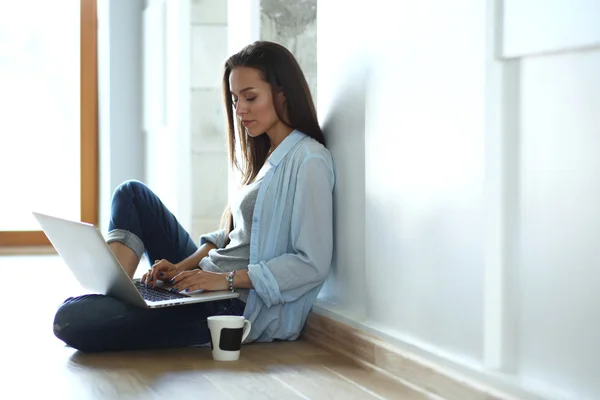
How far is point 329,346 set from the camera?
A: 93.7 inches

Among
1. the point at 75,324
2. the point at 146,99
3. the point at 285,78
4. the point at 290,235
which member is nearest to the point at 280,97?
the point at 285,78

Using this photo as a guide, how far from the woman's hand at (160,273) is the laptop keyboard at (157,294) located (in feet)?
0.08

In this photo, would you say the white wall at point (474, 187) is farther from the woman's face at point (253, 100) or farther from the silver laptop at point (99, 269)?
the silver laptop at point (99, 269)

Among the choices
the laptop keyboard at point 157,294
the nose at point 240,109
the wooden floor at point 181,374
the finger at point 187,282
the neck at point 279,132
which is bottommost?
the wooden floor at point 181,374

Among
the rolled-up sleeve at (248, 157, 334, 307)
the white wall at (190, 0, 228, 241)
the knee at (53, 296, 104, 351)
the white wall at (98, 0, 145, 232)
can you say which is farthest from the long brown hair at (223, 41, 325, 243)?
the white wall at (98, 0, 145, 232)

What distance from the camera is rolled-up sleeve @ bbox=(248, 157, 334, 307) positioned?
7.61ft

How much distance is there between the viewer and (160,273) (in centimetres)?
249

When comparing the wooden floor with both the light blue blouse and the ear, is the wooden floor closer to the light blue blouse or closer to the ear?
the light blue blouse

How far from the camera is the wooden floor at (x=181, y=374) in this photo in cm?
192

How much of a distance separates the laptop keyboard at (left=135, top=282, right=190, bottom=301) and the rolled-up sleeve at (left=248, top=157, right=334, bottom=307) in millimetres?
196

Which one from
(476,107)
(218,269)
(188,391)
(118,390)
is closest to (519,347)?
(476,107)

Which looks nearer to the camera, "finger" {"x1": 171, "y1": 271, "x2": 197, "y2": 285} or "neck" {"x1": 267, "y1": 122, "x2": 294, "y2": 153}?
"finger" {"x1": 171, "y1": 271, "x2": 197, "y2": 285}

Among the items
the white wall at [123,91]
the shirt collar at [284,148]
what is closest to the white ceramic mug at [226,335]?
the shirt collar at [284,148]

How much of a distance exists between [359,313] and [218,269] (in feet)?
1.31
